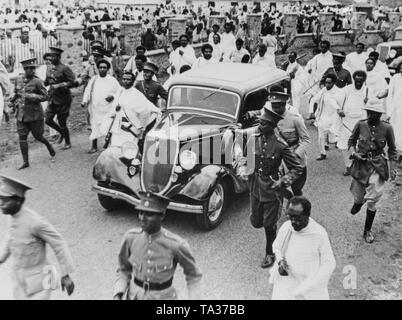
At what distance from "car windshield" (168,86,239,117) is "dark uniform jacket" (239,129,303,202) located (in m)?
2.07

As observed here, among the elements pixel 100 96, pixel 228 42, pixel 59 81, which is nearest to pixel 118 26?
pixel 228 42

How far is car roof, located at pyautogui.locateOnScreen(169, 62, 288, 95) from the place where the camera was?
868 cm

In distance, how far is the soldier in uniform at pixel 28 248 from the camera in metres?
4.51

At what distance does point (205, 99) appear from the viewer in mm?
8711

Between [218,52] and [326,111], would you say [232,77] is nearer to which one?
[326,111]

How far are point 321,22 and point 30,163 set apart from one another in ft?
72.3

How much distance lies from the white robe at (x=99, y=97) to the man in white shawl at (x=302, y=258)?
6.64m

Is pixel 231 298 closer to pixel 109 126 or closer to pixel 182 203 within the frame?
pixel 182 203

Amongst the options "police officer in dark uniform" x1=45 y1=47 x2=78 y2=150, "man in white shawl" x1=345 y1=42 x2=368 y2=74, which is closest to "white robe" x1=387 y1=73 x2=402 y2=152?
"man in white shawl" x1=345 y1=42 x2=368 y2=74

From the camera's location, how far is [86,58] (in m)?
16.3

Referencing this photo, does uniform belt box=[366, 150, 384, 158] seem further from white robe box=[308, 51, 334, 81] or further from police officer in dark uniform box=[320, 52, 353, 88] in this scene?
white robe box=[308, 51, 334, 81]

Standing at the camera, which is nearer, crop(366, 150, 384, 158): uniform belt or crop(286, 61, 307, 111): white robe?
crop(366, 150, 384, 158): uniform belt

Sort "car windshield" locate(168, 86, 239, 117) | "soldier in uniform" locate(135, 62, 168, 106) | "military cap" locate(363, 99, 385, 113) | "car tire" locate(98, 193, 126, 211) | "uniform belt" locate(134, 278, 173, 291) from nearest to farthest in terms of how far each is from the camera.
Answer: "uniform belt" locate(134, 278, 173, 291), "military cap" locate(363, 99, 385, 113), "car tire" locate(98, 193, 126, 211), "car windshield" locate(168, 86, 239, 117), "soldier in uniform" locate(135, 62, 168, 106)

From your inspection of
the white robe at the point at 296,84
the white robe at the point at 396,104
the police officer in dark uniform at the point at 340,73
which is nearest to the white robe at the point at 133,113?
the police officer in dark uniform at the point at 340,73
